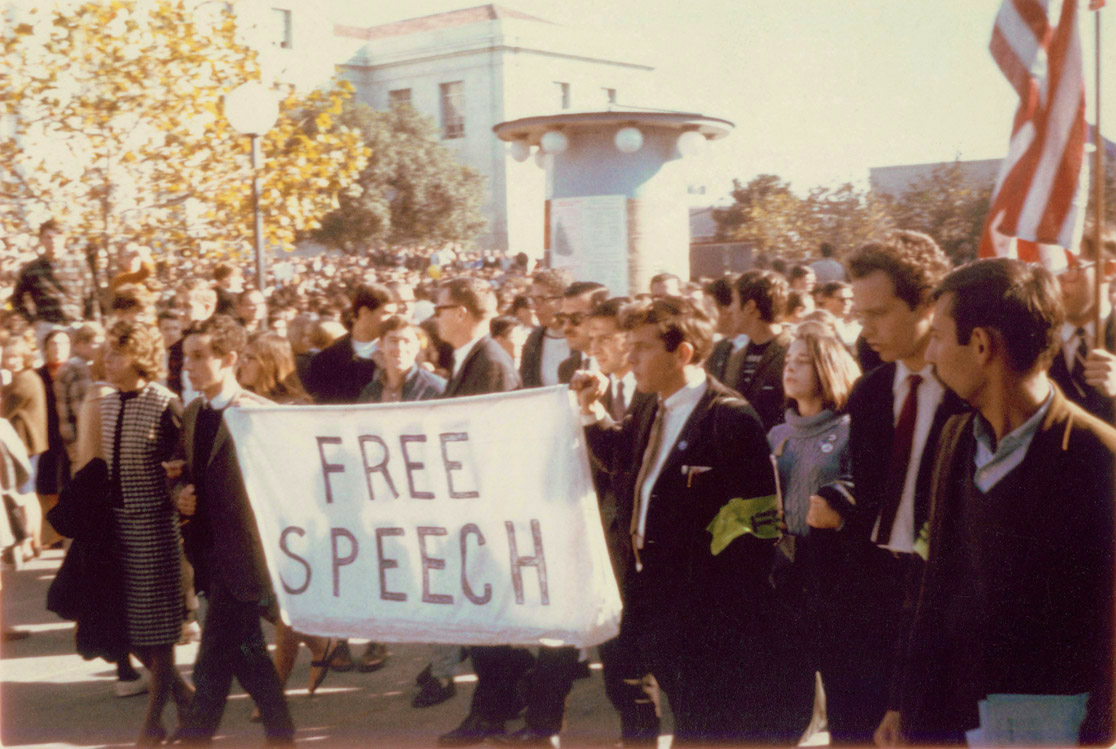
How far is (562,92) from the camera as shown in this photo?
4562 cm

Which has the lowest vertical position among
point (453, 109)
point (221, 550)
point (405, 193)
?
point (221, 550)

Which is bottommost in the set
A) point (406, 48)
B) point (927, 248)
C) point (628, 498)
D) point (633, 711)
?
point (633, 711)

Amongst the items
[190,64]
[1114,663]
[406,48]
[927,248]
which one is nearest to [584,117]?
[190,64]

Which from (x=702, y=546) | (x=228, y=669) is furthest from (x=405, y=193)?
(x=702, y=546)

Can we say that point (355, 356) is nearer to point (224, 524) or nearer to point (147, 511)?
point (147, 511)

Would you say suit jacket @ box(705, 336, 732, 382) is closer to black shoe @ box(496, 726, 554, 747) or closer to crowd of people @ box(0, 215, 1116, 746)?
crowd of people @ box(0, 215, 1116, 746)

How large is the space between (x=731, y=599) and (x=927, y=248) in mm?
1313

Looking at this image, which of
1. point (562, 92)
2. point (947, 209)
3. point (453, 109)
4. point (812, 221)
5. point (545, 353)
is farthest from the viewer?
point (453, 109)

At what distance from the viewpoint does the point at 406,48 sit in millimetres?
51875

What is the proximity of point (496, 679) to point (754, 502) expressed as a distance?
1.94m

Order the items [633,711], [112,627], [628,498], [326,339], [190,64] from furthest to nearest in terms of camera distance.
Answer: [190,64], [326,339], [112,627], [633,711], [628,498]

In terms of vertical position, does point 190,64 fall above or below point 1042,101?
above

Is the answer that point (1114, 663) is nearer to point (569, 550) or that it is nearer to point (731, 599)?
point (731, 599)

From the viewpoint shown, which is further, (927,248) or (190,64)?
(190,64)
